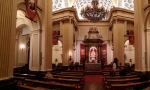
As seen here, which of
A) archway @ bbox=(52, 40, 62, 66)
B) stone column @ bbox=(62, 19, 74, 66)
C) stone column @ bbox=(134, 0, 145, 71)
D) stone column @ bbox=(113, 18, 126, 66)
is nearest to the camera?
stone column @ bbox=(134, 0, 145, 71)

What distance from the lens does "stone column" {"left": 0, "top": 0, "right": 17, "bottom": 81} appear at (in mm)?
5574

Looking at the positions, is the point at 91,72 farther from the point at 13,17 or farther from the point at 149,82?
the point at 13,17

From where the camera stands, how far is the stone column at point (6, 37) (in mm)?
A: 5574

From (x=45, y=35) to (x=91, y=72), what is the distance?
826cm

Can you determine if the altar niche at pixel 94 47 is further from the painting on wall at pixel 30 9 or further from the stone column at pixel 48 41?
the painting on wall at pixel 30 9

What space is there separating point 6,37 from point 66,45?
529 inches

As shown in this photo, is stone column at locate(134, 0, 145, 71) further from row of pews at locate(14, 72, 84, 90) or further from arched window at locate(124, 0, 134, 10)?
arched window at locate(124, 0, 134, 10)

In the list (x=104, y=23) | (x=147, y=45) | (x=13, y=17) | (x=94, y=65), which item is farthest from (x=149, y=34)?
(x=104, y=23)

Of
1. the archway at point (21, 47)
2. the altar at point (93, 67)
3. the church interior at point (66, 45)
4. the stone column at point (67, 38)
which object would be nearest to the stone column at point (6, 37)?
the church interior at point (66, 45)

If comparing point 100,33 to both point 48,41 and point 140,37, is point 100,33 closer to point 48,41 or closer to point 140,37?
point 140,37

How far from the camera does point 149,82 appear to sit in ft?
20.6

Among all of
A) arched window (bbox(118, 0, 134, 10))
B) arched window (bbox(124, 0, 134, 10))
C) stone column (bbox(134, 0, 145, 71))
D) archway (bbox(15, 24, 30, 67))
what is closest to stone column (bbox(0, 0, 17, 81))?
archway (bbox(15, 24, 30, 67))

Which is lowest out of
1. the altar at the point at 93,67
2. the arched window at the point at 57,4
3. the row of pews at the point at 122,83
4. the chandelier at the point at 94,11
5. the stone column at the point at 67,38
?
the altar at the point at 93,67

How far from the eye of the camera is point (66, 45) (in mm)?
19125
